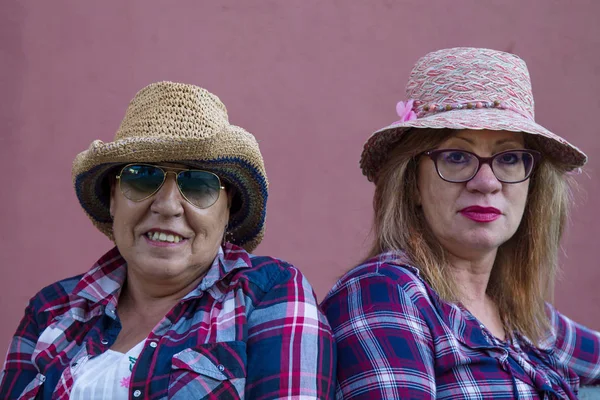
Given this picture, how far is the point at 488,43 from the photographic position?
3.60 metres

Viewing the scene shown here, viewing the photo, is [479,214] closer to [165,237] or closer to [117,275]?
[165,237]

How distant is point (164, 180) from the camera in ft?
7.27

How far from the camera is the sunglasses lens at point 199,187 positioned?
87.5 inches

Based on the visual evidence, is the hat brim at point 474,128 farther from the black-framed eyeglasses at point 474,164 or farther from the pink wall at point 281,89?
the pink wall at point 281,89

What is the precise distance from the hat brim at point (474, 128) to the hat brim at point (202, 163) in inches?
16.4

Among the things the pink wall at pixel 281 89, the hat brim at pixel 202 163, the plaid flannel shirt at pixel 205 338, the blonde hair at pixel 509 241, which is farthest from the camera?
the pink wall at pixel 281 89

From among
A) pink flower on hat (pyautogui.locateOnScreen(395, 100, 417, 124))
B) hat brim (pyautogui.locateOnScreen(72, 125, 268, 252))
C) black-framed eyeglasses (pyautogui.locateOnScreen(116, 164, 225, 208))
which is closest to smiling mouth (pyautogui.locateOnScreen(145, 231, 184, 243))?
black-framed eyeglasses (pyautogui.locateOnScreen(116, 164, 225, 208))

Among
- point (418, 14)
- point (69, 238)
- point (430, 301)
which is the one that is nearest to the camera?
point (430, 301)

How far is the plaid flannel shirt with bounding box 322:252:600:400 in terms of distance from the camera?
2.04 m

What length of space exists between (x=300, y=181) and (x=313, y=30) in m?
0.70

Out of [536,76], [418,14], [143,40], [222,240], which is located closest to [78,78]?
[143,40]

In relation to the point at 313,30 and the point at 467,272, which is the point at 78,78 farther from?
the point at 467,272

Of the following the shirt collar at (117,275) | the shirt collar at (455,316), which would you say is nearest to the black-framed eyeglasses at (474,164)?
the shirt collar at (455,316)

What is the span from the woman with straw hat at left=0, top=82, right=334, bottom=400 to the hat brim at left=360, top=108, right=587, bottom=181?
0.42 metres
